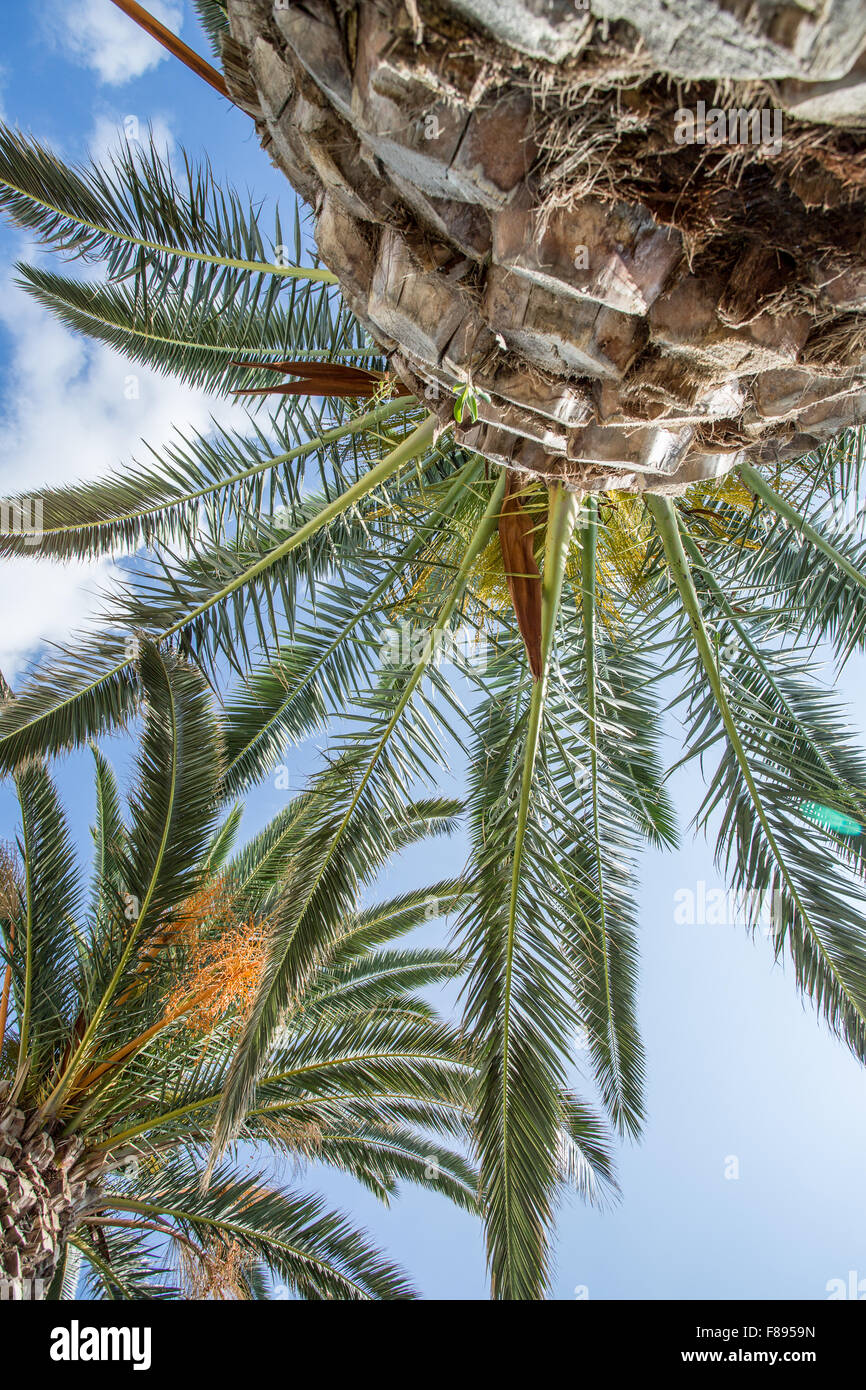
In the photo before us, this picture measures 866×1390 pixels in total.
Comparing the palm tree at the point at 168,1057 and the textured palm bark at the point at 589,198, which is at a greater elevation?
the textured palm bark at the point at 589,198

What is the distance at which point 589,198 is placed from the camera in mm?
2127

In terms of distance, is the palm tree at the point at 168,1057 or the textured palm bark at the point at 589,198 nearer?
the textured palm bark at the point at 589,198

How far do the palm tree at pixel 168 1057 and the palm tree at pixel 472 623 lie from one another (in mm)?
493

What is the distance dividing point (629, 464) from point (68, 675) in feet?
10.8

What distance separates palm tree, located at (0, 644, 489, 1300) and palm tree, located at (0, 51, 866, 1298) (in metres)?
0.49

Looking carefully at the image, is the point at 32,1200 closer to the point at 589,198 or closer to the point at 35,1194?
the point at 35,1194

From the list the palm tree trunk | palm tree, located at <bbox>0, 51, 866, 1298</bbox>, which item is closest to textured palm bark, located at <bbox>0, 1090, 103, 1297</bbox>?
the palm tree trunk

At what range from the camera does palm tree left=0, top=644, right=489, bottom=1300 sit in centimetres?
507

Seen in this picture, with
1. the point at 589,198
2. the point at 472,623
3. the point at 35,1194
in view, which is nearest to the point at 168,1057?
the point at 35,1194

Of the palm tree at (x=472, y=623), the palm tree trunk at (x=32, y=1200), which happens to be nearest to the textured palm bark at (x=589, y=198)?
the palm tree at (x=472, y=623)

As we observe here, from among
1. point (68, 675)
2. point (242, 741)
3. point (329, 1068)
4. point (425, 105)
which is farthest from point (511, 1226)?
point (425, 105)

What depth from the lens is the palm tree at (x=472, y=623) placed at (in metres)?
4.24

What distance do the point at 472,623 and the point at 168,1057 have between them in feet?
12.7

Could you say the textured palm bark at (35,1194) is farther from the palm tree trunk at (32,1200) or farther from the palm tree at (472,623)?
the palm tree at (472,623)
